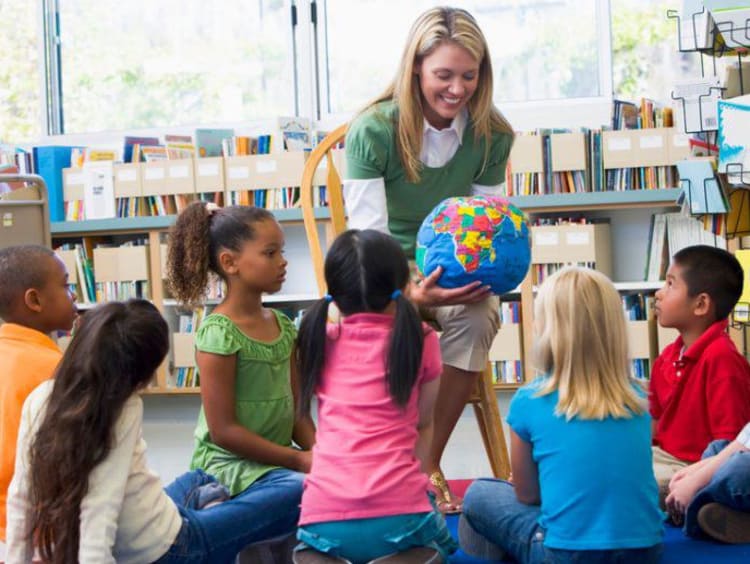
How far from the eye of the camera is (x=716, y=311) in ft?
8.32

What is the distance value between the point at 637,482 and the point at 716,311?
804 mm

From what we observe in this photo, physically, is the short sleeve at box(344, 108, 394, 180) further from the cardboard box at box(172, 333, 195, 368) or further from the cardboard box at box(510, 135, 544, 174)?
the cardboard box at box(172, 333, 195, 368)

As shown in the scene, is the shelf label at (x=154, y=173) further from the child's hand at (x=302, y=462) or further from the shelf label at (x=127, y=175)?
the child's hand at (x=302, y=462)

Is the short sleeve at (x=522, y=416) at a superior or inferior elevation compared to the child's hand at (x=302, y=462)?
superior

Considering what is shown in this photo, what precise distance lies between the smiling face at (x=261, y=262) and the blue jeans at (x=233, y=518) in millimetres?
399

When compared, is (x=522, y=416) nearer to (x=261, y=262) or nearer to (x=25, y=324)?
(x=261, y=262)

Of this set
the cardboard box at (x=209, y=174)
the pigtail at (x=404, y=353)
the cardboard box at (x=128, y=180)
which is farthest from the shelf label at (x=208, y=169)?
the pigtail at (x=404, y=353)

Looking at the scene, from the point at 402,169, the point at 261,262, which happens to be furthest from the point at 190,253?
the point at 402,169

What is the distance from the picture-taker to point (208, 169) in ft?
16.3

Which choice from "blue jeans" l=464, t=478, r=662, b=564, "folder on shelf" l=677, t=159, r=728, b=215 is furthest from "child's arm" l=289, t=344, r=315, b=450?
"folder on shelf" l=677, t=159, r=728, b=215

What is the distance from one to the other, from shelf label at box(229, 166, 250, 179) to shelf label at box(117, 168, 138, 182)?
0.48 metres

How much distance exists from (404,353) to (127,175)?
348 cm

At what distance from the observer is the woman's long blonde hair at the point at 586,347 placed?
6.18ft

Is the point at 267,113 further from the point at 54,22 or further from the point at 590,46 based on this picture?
the point at 590,46
